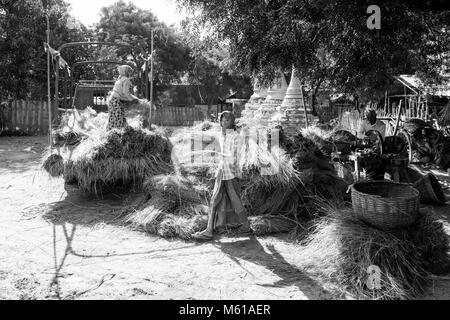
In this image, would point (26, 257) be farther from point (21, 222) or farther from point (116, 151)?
point (116, 151)

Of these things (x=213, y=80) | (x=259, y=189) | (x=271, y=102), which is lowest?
(x=259, y=189)

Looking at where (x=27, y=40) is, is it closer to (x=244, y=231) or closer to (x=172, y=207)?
(x=172, y=207)

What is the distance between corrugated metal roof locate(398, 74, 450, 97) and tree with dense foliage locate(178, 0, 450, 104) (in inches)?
322

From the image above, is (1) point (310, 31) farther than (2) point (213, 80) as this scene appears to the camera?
A: No

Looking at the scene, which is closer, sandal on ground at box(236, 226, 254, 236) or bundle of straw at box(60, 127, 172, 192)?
sandal on ground at box(236, 226, 254, 236)

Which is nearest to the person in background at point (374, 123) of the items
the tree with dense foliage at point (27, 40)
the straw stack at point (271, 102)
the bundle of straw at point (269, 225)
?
the bundle of straw at point (269, 225)

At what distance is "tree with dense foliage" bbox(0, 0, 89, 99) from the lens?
14.7 metres

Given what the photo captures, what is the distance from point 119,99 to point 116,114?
0.79 feet

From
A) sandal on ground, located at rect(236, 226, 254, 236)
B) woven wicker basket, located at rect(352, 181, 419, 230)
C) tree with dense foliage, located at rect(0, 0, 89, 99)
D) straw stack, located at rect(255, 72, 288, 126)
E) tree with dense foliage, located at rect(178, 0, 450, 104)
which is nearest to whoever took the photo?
woven wicker basket, located at rect(352, 181, 419, 230)

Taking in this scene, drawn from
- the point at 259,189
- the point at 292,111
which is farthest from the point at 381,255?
the point at 292,111

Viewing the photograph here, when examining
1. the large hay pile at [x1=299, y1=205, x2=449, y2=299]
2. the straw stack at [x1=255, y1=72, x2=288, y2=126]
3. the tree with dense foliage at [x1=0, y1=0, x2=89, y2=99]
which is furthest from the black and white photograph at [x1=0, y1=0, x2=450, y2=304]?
the tree with dense foliage at [x1=0, y1=0, x2=89, y2=99]

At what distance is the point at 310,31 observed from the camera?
498 centimetres

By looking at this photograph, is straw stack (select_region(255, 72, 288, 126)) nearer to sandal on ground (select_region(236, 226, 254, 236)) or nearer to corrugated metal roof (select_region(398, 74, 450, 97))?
corrugated metal roof (select_region(398, 74, 450, 97))

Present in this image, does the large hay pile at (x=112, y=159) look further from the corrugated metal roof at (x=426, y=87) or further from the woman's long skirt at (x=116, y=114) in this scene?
the corrugated metal roof at (x=426, y=87)
